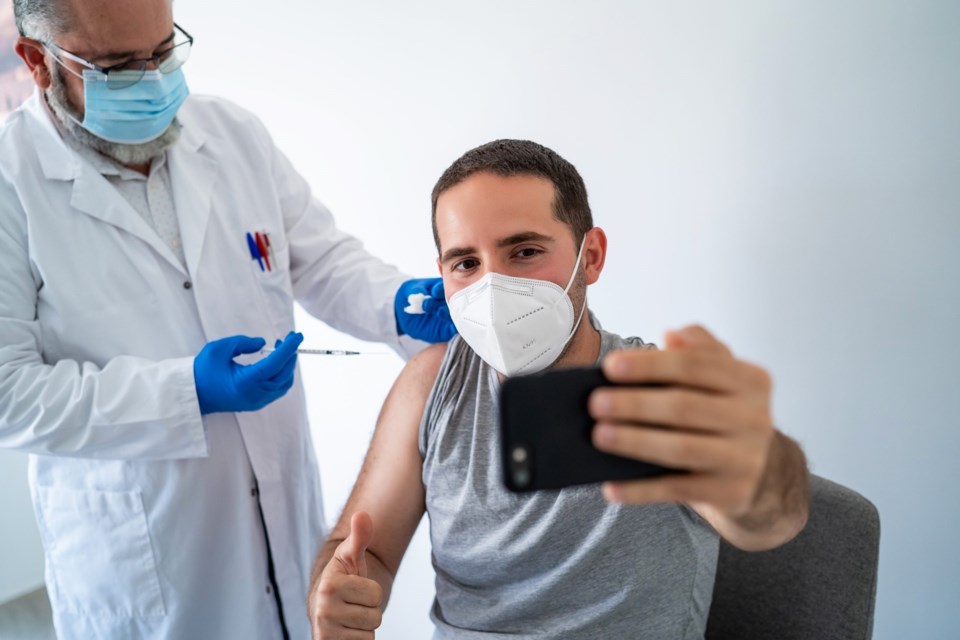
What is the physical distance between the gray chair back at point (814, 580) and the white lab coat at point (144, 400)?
3.10 feet

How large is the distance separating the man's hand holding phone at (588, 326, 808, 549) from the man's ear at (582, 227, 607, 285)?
0.71 meters

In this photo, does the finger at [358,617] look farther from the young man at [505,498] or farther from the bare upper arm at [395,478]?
the bare upper arm at [395,478]

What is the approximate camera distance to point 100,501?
1.49 meters

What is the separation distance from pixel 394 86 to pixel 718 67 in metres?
0.96

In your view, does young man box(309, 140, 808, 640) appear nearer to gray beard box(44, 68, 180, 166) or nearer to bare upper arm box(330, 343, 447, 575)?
bare upper arm box(330, 343, 447, 575)

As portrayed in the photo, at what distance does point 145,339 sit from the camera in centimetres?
152

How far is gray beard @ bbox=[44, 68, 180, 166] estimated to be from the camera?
146 centimetres

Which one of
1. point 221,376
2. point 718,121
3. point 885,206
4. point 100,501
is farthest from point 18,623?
point 885,206

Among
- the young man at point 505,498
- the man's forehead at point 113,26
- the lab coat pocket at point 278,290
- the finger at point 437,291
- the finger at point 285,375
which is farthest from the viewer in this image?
the lab coat pocket at point 278,290

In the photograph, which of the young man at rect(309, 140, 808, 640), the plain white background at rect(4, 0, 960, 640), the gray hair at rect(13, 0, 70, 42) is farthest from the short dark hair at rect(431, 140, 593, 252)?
the gray hair at rect(13, 0, 70, 42)

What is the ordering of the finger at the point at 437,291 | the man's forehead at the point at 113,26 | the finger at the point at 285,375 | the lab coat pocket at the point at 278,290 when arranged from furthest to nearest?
the lab coat pocket at the point at 278,290
the finger at the point at 437,291
the finger at the point at 285,375
the man's forehead at the point at 113,26

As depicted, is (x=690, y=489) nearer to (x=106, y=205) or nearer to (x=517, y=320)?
(x=517, y=320)

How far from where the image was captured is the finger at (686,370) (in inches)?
22.3

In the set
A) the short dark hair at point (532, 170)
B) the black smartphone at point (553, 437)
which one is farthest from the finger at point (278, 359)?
the black smartphone at point (553, 437)
